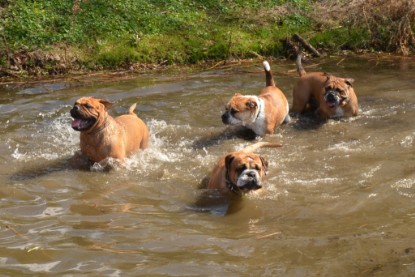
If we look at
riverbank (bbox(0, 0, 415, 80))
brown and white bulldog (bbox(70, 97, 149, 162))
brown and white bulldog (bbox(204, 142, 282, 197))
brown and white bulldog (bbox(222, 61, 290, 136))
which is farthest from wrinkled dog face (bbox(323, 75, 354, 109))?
riverbank (bbox(0, 0, 415, 80))

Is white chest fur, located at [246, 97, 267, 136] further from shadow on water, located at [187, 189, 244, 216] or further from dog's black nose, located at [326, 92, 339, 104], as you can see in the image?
shadow on water, located at [187, 189, 244, 216]

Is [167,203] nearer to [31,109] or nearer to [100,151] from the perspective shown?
[100,151]

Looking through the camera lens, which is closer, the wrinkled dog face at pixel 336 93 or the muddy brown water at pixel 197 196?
the muddy brown water at pixel 197 196

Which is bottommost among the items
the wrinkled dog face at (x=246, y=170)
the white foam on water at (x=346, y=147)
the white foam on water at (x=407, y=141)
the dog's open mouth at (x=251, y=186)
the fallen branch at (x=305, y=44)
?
the white foam on water at (x=346, y=147)

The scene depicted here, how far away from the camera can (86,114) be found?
306 inches

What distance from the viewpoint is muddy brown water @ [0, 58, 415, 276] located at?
4.95 m

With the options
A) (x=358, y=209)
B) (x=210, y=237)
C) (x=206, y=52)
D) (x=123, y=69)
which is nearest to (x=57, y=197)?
(x=210, y=237)

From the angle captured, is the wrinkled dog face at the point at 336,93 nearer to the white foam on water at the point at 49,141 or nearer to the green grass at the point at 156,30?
the white foam on water at the point at 49,141

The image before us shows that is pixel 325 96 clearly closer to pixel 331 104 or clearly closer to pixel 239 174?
pixel 331 104

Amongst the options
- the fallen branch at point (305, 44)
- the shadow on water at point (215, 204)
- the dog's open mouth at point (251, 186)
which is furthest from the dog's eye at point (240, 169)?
the fallen branch at point (305, 44)

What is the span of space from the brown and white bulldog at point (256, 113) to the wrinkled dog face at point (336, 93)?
2.51 ft

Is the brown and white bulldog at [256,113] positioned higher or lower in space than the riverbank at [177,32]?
lower

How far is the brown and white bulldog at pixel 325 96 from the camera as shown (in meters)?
A: 9.98

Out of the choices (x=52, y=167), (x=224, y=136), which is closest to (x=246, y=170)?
(x=52, y=167)
